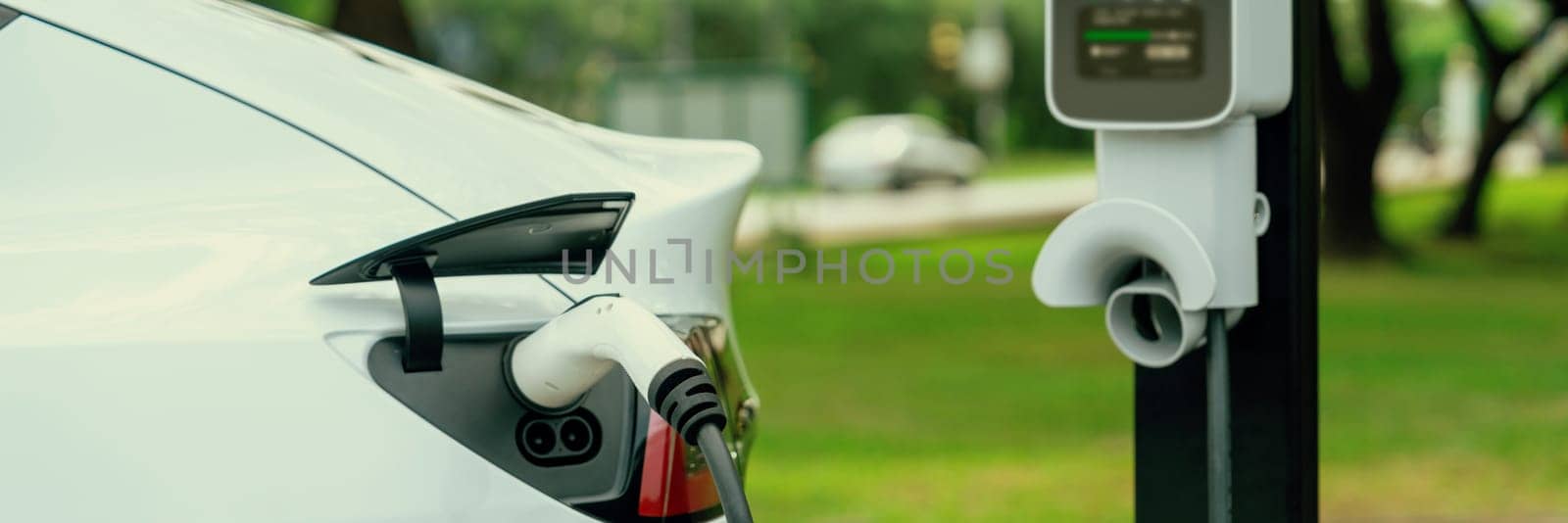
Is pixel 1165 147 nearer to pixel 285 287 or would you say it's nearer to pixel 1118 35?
pixel 1118 35

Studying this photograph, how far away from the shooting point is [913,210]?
29.6 metres

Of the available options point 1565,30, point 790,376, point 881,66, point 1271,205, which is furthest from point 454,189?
point 881,66

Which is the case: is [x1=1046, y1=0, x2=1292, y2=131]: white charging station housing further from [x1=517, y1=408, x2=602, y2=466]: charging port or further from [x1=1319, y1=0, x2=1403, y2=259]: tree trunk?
[x1=1319, y1=0, x2=1403, y2=259]: tree trunk

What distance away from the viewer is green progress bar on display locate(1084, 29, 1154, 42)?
2.64 m

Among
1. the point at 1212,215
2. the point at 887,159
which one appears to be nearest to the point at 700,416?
the point at 1212,215

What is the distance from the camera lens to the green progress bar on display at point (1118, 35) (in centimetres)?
264

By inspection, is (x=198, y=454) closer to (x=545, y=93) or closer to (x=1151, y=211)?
(x=1151, y=211)

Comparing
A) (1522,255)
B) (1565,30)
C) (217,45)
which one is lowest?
(1522,255)

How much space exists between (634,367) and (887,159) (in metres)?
32.4

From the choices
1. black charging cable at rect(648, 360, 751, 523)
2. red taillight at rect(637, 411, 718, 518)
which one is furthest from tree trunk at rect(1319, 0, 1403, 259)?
black charging cable at rect(648, 360, 751, 523)

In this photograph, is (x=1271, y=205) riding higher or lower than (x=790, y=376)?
higher

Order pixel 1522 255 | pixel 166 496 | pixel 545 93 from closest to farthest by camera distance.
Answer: pixel 166 496 < pixel 1522 255 < pixel 545 93

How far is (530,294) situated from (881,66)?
41.6 m

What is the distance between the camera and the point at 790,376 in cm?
1018
